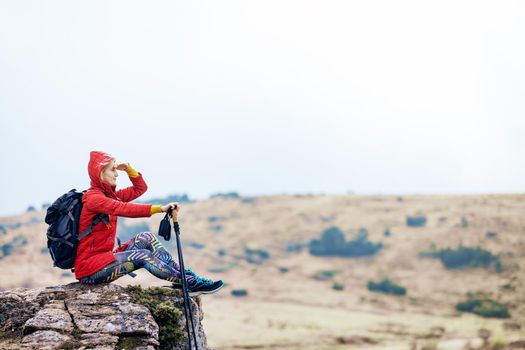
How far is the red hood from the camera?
23.1 ft

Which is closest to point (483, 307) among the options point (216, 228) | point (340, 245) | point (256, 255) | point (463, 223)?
point (340, 245)

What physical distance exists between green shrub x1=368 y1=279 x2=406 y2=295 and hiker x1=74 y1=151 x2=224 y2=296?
3353 cm

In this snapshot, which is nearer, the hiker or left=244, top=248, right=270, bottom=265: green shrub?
the hiker

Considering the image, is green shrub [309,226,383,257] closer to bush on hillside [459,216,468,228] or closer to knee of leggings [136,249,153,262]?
bush on hillside [459,216,468,228]

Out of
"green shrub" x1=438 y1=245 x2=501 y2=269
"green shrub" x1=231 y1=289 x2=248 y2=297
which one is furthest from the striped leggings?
"green shrub" x1=438 y1=245 x2=501 y2=269

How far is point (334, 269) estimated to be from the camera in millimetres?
46031

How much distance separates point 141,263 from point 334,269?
131 feet

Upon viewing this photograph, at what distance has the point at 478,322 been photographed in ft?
103

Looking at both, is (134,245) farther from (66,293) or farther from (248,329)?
(248,329)

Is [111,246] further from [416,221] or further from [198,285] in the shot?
[416,221]

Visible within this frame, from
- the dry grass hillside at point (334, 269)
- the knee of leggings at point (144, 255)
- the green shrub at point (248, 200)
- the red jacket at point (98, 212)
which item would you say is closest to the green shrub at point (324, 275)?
the dry grass hillside at point (334, 269)

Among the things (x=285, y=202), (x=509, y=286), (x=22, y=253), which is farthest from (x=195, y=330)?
(x=285, y=202)

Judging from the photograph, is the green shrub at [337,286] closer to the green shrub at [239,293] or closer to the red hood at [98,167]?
the green shrub at [239,293]

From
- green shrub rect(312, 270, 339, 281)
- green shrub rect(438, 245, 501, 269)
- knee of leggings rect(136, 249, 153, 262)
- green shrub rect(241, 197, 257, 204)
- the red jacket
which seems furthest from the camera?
green shrub rect(241, 197, 257, 204)
